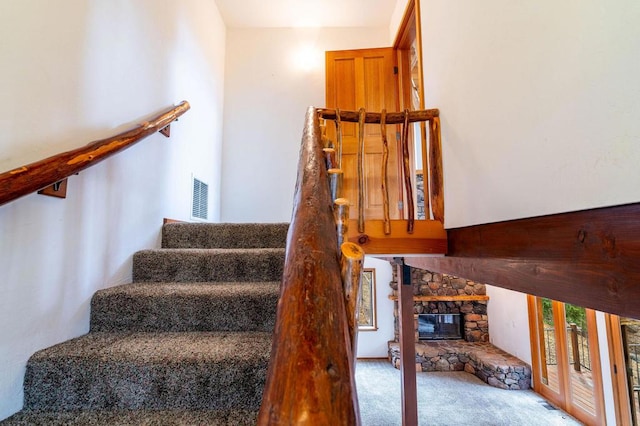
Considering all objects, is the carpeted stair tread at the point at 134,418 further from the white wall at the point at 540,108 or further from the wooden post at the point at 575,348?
the wooden post at the point at 575,348

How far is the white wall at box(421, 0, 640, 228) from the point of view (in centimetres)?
85

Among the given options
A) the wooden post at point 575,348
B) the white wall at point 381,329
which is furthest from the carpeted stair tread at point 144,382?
the wooden post at point 575,348

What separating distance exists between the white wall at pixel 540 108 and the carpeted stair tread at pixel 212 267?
3.79 feet

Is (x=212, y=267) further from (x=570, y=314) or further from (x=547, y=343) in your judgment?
(x=547, y=343)

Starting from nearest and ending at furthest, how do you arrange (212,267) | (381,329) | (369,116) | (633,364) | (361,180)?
1. (212,267)
2. (361,180)
3. (369,116)
4. (633,364)
5. (381,329)

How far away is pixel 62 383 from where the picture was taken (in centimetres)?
104

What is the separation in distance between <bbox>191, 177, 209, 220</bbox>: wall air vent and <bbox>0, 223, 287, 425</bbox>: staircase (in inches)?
54.2

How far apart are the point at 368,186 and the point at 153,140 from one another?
2241 mm

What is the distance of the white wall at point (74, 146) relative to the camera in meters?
1.07

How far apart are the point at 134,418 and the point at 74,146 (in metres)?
1.12

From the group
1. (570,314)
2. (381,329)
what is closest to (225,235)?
(381,329)

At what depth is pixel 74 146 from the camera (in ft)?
A: 4.42

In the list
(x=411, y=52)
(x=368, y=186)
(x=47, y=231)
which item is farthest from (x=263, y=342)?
(x=411, y=52)

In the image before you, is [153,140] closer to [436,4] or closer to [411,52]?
[436,4]
